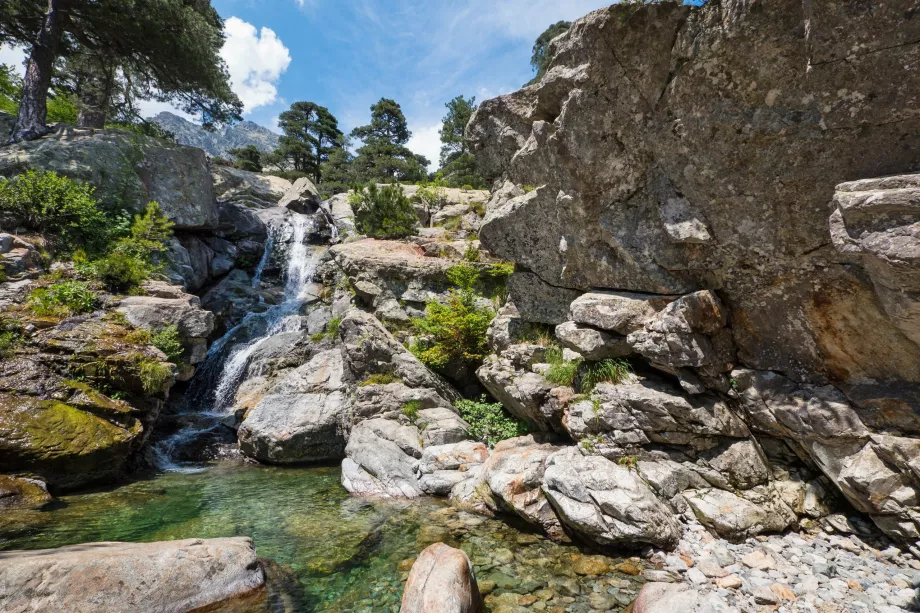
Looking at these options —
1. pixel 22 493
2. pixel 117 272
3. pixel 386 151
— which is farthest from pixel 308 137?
pixel 22 493

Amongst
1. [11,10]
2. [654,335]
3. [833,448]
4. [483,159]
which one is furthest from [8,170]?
[833,448]

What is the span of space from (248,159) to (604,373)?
47.3 meters

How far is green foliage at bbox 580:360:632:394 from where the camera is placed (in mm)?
8133

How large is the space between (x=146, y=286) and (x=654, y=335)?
16.2 meters

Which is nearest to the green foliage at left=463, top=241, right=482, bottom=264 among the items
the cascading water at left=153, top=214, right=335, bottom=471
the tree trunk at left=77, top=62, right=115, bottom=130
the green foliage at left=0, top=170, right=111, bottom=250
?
the cascading water at left=153, top=214, right=335, bottom=471

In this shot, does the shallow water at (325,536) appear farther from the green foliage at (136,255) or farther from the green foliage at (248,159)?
the green foliage at (248,159)

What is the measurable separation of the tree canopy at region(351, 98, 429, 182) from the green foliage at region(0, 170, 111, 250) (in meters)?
19.1

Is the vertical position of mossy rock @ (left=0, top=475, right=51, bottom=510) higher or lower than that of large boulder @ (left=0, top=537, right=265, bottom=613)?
lower

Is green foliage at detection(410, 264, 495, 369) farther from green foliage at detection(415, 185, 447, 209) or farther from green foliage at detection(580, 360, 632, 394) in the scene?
green foliage at detection(415, 185, 447, 209)

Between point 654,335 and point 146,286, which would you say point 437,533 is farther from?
point 146,286

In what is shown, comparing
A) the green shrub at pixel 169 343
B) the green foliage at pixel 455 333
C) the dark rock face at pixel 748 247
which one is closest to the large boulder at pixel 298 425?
the green shrub at pixel 169 343

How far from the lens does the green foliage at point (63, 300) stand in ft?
35.0

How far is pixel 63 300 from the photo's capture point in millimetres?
11188

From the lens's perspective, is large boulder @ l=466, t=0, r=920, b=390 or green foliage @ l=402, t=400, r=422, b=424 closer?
large boulder @ l=466, t=0, r=920, b=390
